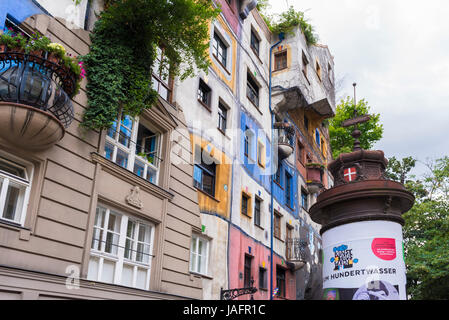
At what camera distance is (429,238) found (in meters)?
26.7

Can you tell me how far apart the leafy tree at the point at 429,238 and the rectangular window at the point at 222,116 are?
42.5 ft

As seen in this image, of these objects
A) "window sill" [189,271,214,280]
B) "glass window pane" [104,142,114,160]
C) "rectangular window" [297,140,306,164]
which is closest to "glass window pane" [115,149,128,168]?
"glass window pane" [104,142,114,160]

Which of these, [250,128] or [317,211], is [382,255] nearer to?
[317,211]

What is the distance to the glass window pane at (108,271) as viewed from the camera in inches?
408

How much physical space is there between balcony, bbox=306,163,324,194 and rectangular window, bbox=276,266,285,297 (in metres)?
7.64

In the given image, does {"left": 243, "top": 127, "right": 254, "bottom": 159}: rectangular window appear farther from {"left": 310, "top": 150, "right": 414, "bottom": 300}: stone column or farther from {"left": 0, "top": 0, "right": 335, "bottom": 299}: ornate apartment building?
{"left": 310, "top": 150, "right": 414, "bottom": 300}: stone column

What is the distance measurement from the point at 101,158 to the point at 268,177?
479 inches

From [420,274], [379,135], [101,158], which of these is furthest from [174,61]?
[379,135]

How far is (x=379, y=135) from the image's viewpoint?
124ft

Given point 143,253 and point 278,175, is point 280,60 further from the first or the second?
point 143,253

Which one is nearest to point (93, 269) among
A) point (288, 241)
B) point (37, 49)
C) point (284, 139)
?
point (37, 49)

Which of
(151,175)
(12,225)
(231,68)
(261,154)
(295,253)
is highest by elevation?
(231,68)

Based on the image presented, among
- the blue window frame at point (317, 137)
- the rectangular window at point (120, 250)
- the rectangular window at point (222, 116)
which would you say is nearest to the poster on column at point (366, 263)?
the rectangular window at point (120, 250)

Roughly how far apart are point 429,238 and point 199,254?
1847 cm
